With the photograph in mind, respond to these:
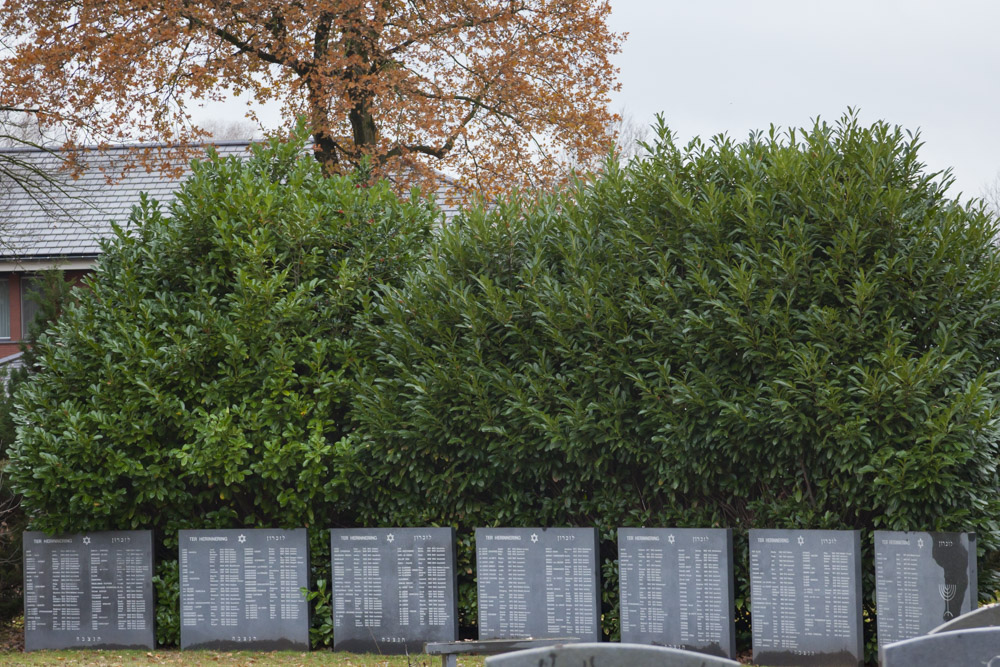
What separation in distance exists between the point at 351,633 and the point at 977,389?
16.8 feet

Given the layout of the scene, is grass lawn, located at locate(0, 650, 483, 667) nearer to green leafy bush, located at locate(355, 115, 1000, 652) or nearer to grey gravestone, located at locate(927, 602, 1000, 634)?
green leafy bush, located at locate(355, 115, 1000, 652)

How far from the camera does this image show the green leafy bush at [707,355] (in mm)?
7035

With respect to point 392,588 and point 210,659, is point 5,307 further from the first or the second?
point 392,588

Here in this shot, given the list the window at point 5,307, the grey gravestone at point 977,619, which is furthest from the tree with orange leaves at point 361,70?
the grey gravestone at point 977,619

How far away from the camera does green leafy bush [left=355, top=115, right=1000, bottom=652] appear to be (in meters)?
7.04

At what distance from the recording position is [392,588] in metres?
8.30

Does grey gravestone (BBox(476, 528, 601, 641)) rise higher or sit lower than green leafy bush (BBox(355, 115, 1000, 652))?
lower

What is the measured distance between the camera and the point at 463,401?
26.5 ft

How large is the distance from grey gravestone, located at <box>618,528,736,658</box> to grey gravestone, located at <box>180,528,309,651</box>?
2.69 meters

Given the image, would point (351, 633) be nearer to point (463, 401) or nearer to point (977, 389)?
point (463, 401)

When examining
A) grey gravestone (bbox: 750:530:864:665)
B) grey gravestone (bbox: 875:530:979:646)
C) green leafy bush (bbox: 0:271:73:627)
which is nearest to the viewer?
grey gravestone (bbox: 875:530:979:646)

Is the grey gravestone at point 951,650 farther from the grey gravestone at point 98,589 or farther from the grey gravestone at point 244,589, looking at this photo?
the grey gravestone at point 98,589

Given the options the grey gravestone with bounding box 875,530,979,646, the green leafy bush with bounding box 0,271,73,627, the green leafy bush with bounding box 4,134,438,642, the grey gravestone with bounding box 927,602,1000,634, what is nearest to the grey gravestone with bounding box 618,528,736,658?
the grey gravestone with bounding box 875,530,979,646

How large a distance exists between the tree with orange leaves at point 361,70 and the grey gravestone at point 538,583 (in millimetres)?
10324
